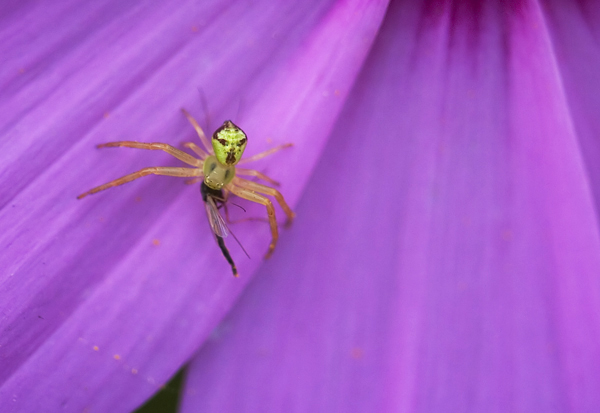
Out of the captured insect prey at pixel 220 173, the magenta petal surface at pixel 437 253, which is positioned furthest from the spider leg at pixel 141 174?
the magenta petal surface at pixel 437 253

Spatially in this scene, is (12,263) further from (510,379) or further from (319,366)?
(510,379)

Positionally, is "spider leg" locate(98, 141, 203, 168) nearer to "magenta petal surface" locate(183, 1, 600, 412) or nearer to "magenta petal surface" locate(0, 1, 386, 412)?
"magenta petal surface" locate(0, 1, 386, 412)

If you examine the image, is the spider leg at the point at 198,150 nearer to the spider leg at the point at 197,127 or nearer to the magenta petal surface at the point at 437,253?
the spider leg at the point at 197,127

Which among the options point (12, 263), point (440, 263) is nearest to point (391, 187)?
point (440, 263)

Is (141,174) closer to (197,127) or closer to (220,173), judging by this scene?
(197,127)

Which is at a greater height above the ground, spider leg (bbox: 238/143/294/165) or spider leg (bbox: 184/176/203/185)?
spider leg (bbox: 238/143/294/165)

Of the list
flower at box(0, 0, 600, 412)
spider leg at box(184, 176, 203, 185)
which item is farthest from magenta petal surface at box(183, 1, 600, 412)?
spider leg at box(184, 176, 203, 185)
